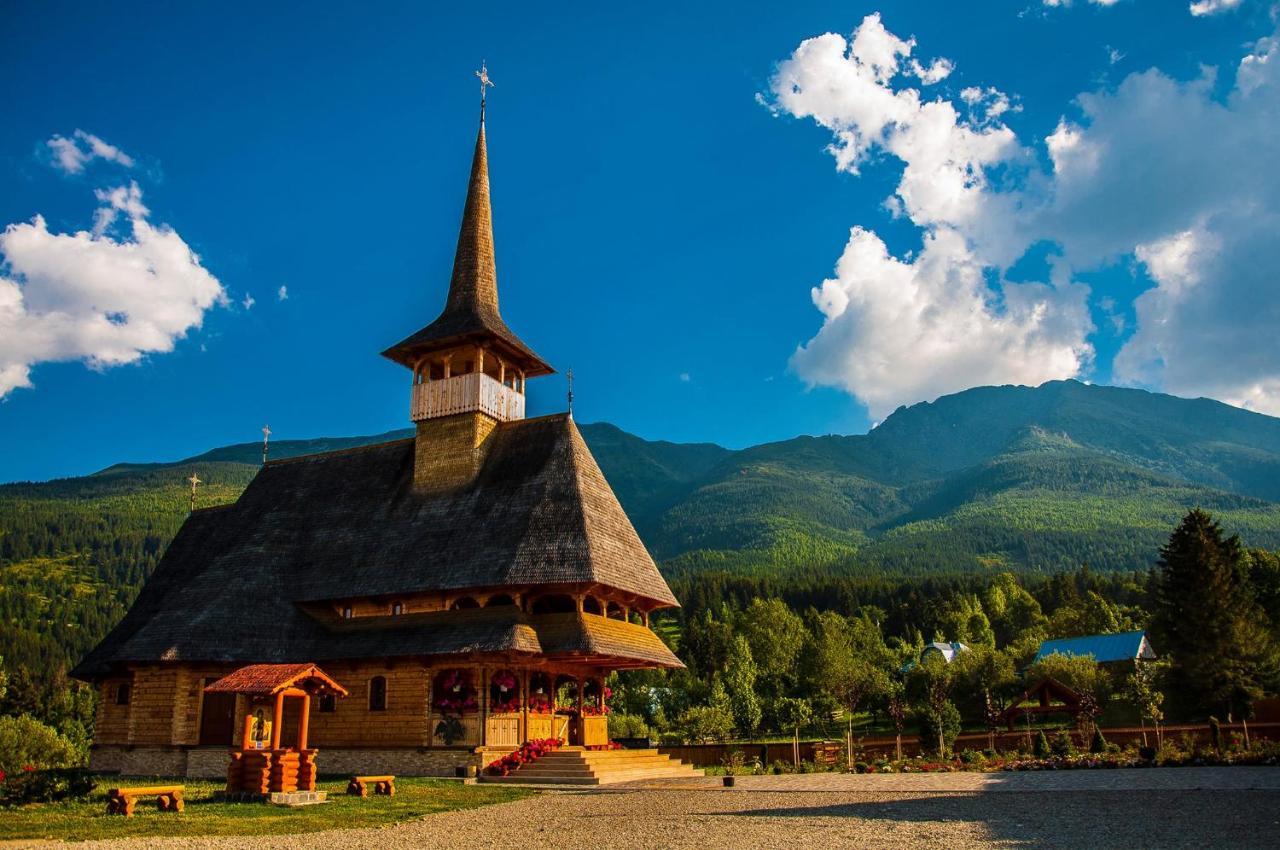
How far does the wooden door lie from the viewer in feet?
86.1

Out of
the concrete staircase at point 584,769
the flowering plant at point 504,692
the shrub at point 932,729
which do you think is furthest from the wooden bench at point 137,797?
the shrub at point 932,729

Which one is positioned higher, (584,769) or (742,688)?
(742,688)

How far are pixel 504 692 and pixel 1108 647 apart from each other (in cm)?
5589

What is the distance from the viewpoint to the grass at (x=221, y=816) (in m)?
12.9

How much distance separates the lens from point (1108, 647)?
6706 cm

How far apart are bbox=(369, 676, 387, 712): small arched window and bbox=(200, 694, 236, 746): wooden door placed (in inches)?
144

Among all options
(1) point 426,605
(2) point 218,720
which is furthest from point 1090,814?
(2) point 218,720

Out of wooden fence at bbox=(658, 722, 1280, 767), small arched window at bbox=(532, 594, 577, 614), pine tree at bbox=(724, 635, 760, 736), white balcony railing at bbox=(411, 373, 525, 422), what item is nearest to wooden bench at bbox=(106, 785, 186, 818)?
small arched window at bbox=(532, 594, 577, 614)

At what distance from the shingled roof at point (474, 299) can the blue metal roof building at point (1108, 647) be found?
4804 centimetres

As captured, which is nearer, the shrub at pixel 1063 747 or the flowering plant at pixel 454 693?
the shrub at pixel 1063 747

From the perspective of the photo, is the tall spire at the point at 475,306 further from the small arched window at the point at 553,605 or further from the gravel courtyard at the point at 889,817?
the gravel courtyard at the point at 889,817

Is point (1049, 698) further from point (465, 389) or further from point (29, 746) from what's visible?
point (29, 746)

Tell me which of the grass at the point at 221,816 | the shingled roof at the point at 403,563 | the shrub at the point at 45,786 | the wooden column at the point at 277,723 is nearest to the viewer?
the grass at the point at 221,816

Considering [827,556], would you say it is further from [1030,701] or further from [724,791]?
[724,791]
